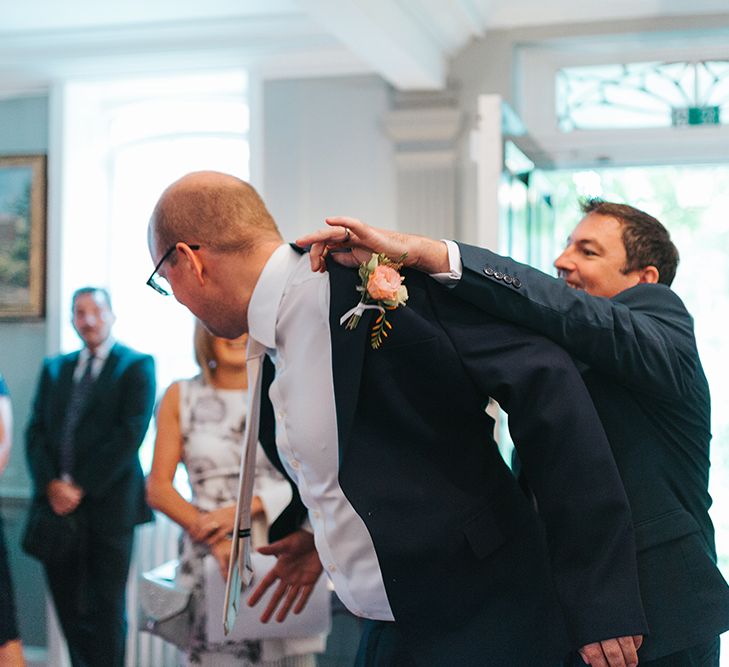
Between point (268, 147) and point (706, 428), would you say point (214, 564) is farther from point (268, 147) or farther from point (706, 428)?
point (268, 147)

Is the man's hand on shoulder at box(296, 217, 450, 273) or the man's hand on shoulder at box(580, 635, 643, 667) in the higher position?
the man's hand on shoulder at box(296, 217, 450, 273)

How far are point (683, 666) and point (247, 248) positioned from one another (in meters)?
1.08

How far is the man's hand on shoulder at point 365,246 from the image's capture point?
1610 mm

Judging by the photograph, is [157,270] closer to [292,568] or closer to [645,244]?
[292,568]

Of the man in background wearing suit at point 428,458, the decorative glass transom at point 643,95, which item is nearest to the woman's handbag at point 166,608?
the man in background wearing suit at point 428,458

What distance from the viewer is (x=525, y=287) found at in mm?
1699

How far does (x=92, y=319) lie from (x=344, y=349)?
3.35m

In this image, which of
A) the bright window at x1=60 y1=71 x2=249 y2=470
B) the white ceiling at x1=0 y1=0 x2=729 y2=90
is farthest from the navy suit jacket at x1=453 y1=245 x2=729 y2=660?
the bright window at x1=60 y1=71 x2=249 y2=470

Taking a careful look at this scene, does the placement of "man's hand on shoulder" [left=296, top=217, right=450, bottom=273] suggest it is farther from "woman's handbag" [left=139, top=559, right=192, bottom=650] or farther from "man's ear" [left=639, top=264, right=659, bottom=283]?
"woman's handbag" [left=139, top=559, right=192, bottom=650]

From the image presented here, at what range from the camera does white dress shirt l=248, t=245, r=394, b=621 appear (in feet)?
5.74

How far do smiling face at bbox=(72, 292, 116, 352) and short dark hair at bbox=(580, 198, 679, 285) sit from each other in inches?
125

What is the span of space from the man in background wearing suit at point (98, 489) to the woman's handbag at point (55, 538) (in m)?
0.02

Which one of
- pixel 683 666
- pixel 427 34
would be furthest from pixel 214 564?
pixel 427 34

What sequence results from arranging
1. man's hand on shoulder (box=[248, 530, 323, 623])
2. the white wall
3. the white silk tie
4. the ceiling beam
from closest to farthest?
the white silk tie → man's hand on shoulder (box=[248, 530, 323, 623]) → the ceiling beam → the white wall
